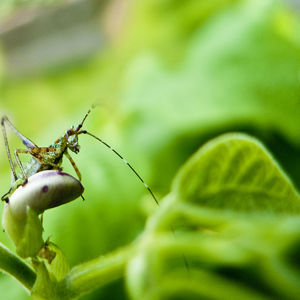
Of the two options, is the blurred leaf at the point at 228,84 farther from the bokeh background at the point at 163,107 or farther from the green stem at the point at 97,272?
the green stem at the point at 97,272

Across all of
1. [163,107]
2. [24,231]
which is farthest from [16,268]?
[163,107]

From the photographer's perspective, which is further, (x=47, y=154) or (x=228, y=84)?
(x=228, y=84)

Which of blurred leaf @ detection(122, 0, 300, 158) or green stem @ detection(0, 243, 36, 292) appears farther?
blurred leaf @ detection(122, 0, 300, 158)

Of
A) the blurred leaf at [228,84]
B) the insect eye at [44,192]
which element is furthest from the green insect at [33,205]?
the blurred leaf at [228,84]

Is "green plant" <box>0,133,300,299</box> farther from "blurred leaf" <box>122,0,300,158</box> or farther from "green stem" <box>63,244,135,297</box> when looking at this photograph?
"blurred leaf" <box>122,0,300,158</box>

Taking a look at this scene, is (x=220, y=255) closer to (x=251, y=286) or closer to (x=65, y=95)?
(x=251, y=286)

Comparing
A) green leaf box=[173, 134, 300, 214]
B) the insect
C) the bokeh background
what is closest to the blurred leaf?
the bokeh background

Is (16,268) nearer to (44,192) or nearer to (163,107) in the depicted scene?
(44,192)
